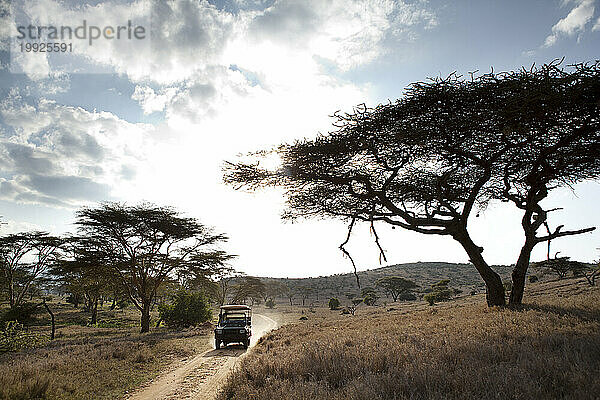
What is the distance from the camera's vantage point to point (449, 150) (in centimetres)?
1338

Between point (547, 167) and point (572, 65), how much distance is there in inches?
215

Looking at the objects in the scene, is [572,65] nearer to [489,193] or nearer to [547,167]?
[547,167]

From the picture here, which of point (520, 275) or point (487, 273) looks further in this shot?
point (487, 273)

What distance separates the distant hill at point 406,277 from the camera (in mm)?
98969

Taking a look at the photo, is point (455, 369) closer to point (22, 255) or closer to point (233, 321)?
point (233, 321)

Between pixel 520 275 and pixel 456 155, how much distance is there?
6569 mm

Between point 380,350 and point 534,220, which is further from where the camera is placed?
point 534,220

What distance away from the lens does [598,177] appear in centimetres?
1498

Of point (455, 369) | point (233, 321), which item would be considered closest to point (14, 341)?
point (233, 321)

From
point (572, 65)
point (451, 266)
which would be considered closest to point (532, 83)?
point (572, 65)

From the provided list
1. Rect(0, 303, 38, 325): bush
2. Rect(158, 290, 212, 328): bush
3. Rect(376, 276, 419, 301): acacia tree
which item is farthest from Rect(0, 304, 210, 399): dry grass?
Rect(376, 276, 419, 301): acacia tree

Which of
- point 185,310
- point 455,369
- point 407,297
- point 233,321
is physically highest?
point 455,369

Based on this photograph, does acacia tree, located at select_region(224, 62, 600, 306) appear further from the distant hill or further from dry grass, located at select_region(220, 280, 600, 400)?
the distant hill

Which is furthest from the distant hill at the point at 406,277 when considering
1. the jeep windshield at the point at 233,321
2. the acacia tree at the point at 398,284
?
the jeep windshield at the point at 233,321
